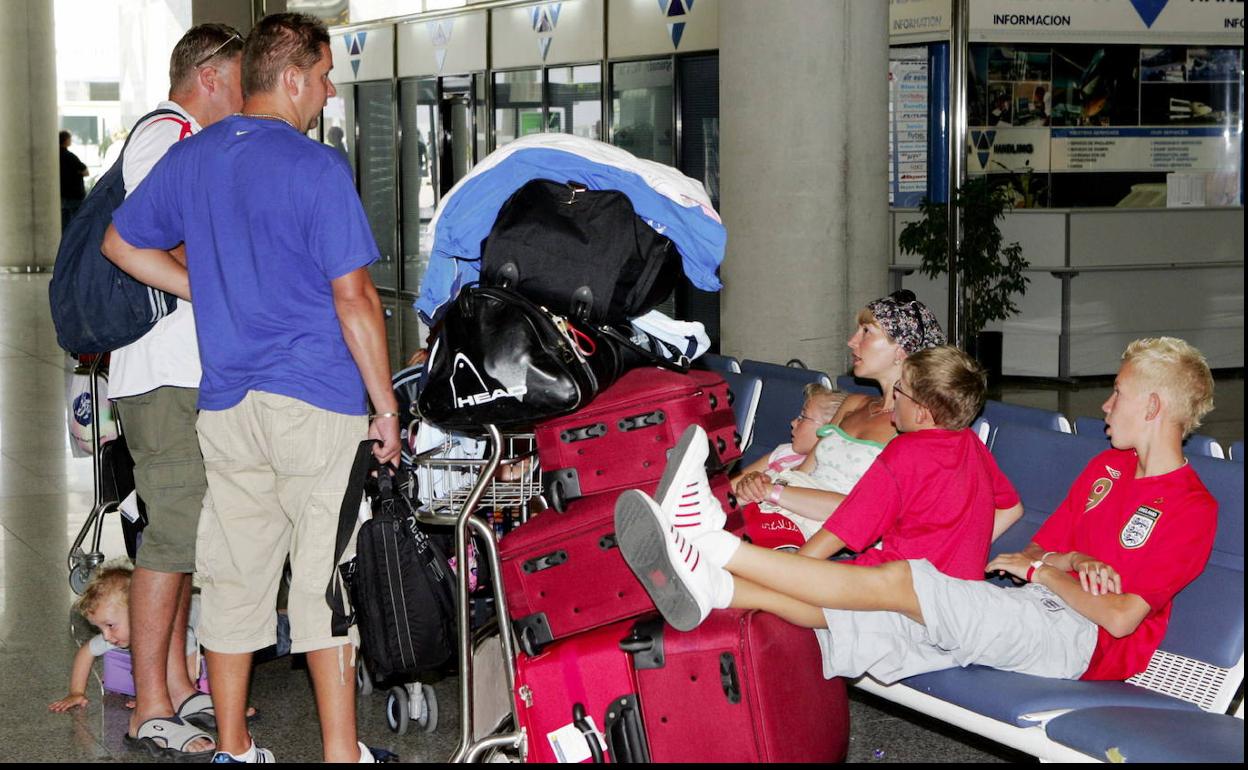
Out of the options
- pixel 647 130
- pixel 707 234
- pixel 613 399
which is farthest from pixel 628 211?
pixel 647 130

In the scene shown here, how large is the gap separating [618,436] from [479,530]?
394 mm

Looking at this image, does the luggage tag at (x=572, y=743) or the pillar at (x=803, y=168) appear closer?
the luggage tag at (x=572, y=743)

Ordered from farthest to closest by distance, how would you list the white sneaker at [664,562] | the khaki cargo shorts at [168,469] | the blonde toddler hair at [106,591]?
the blonde toddler hair at [106,591] → the khaki cargo shorts at [168,469] → the white sneaker at [664,562]

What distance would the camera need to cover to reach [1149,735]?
270 centimetres

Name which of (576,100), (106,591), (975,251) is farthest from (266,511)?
(576,100)

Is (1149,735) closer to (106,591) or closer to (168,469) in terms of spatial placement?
(168,469)

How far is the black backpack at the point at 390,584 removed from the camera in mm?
3375

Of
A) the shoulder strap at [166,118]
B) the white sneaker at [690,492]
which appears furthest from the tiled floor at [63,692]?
the shoulder strap at [166,118]

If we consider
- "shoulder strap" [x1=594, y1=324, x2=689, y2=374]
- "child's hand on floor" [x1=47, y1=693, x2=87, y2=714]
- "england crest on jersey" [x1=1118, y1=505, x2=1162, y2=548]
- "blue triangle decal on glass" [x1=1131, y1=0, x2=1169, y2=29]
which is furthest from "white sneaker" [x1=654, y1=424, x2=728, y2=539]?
"blue triangle decal on glass" [x1=1131, y1=0, x2=1169, y2=29]

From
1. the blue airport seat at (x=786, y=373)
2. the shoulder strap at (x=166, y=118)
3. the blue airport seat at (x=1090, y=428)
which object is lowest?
the blue airport seat at (x=1090, y=428)

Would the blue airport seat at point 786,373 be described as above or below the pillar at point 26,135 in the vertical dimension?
below

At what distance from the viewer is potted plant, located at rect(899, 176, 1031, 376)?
9.84 meters

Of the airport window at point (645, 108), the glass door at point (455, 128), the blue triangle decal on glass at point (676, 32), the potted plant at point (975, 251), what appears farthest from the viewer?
the glass door at point (455, 128)

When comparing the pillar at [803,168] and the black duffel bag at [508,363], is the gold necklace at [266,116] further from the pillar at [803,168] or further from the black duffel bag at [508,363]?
the pillar at [803,168]
